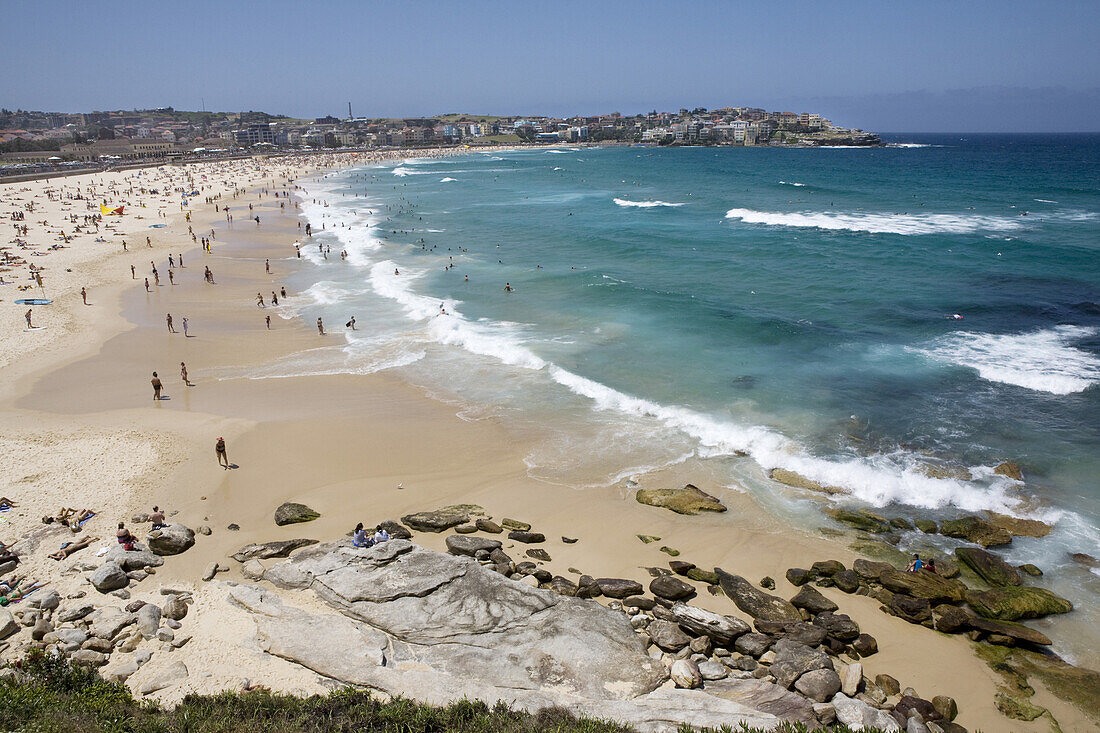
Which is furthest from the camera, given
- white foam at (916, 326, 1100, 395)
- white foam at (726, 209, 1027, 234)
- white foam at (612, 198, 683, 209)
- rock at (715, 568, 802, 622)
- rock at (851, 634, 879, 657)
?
white foam at (612, 198, 683, 209)

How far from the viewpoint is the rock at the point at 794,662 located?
10.4 meters

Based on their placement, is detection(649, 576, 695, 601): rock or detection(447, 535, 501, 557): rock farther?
detection(447, 535, 501, 557): rock

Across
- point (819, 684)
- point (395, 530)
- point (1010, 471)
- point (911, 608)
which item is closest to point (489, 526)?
point (395, 530)

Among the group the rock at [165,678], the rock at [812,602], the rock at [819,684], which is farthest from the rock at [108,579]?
the rock at [812,602]

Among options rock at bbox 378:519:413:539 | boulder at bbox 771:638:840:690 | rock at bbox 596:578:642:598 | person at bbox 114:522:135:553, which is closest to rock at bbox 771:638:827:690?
boulder at bbox 771:638:840:690

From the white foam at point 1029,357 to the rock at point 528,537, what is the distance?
60.6ft

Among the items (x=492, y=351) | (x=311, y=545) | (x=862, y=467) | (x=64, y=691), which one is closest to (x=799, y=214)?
(x=492, y=351)

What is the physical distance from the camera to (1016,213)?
57.1 meters

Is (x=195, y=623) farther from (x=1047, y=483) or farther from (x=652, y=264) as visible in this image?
(x=652, y=264)

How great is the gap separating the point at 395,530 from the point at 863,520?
37.0 feet

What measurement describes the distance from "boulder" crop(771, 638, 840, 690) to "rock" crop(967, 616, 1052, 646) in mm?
3428

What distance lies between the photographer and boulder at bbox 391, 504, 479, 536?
49.2 ft

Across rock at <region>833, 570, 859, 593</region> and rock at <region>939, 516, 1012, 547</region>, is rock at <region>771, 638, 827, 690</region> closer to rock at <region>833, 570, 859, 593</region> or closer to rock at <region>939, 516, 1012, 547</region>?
rock at <region>833, 570, 859, 593</region>

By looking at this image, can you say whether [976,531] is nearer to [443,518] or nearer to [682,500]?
[682,500]
